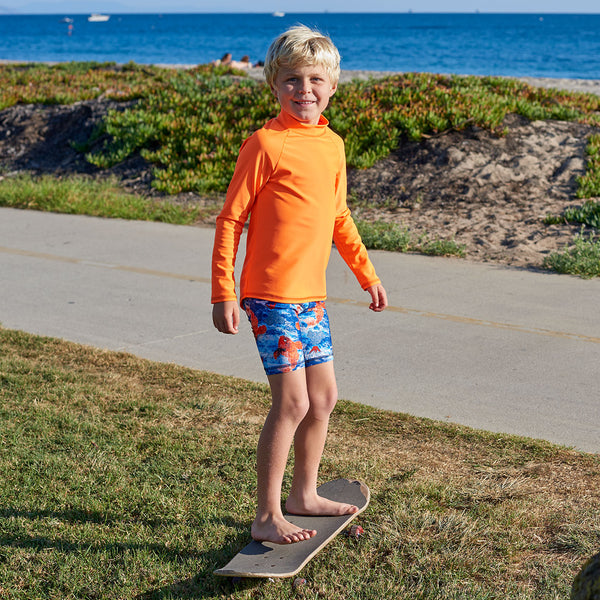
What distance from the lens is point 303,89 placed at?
2930 millimetres

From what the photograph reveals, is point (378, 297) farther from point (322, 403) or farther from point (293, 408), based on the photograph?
point (293, 408)

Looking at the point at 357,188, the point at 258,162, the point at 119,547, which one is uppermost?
the point at 258,162

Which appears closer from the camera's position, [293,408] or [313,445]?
[293,408]

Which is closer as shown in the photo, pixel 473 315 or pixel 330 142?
pixel 330 142

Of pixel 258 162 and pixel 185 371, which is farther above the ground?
pixel 258 162

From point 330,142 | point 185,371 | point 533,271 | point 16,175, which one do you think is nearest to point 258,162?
point 330,142

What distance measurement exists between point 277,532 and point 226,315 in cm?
85

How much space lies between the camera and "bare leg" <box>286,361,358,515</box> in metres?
3.05

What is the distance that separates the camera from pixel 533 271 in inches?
318

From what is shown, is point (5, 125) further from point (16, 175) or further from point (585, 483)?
point (585, 483)

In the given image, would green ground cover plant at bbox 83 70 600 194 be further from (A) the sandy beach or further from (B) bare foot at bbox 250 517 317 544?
(B) bare foot at bbox 250 517 317 544

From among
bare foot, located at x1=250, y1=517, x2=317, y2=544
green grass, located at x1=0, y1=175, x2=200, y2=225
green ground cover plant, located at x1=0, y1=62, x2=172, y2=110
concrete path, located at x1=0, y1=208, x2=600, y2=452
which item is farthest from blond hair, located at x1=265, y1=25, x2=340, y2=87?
green ground cover plant, located at x1=0, y1=62, x2=172, y2=110

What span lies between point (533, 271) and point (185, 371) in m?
4.21

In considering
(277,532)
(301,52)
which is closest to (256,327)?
(277,532)
